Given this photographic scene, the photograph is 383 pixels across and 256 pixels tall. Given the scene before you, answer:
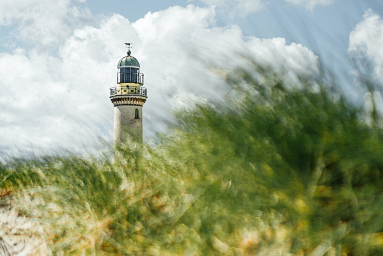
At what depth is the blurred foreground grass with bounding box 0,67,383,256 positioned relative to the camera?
1.22 meters

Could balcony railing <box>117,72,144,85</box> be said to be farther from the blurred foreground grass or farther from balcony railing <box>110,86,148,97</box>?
the blurred foreground grass

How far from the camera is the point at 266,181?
1313 millimetres

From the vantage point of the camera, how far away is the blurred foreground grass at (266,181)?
122 centimetres

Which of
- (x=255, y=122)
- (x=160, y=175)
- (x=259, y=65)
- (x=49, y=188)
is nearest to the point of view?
(x=255, y=122)

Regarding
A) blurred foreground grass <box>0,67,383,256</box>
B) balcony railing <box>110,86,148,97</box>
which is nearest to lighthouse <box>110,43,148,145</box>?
balcony railing <box>110,86,148,97</box>

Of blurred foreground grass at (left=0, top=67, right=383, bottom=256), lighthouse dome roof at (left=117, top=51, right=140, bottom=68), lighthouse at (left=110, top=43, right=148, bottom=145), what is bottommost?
blurred foreground grass at (left=0, top=67, right=383, bottom=256)

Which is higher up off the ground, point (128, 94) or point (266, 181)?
point (128, 94)

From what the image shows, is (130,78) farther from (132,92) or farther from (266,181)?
(266,181)

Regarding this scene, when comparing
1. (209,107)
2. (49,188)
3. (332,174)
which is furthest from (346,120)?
(49,188)

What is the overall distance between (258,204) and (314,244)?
235 mm

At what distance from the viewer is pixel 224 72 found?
1.58 m

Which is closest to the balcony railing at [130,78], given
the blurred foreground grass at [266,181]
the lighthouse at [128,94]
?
the lighthouse at [128,94]

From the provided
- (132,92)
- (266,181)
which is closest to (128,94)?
(132,92)

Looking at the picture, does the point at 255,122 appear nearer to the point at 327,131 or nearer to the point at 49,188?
the point at 327,131
